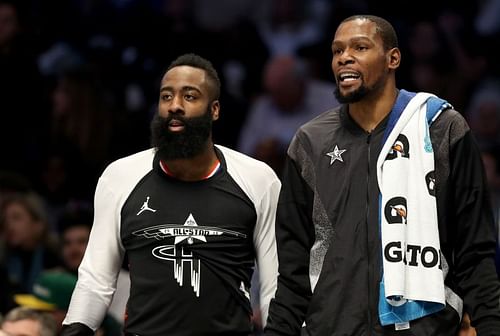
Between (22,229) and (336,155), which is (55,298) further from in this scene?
(336,155)

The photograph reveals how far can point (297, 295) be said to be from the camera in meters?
3.99

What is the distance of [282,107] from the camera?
23.5 feet

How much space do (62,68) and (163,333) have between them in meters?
3.70

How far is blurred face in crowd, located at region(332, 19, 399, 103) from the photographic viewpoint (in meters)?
Result: 3.99

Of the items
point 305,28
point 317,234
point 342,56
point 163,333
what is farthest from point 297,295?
point 305,28

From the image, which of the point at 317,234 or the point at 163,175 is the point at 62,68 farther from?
the point at 317,234

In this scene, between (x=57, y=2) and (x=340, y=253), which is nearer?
(x=340, y=253)

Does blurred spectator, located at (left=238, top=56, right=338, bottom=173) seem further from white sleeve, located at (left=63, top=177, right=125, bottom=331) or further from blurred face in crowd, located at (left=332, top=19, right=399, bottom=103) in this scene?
blurred face in crowd, located at (left=332, top=19, right=399, bottom=103)

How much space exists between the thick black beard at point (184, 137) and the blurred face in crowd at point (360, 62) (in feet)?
1.83

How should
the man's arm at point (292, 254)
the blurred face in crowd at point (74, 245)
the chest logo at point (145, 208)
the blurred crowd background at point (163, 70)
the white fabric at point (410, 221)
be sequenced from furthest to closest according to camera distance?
the blurred crowd background at point (163, 70), the blurred face in crowd at point (74, 245), the chest logo at point (145, 208), the man's arm at point (292, 254), the white fabric at point (410, 221)

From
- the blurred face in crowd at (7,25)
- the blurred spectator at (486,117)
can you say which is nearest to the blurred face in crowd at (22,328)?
the blurred spectator at (486,117)

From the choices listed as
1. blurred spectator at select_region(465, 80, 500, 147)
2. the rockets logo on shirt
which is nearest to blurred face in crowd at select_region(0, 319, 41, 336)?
the rockets logo on shirt

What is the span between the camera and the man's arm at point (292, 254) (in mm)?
3975

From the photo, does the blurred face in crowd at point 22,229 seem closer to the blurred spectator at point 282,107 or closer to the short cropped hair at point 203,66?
the blurred spectator at point 282,107
